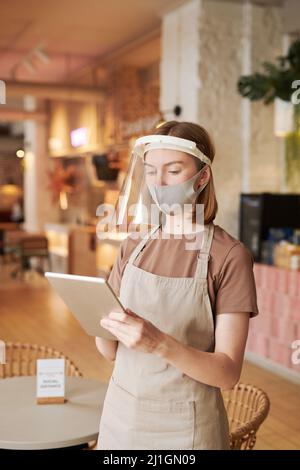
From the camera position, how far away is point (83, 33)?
26.7 feet

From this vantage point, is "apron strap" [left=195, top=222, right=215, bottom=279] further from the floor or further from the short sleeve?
the floor

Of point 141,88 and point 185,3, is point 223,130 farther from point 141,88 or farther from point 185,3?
point 141,88

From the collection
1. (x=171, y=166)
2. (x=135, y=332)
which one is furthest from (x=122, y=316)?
(x=171, y=166)

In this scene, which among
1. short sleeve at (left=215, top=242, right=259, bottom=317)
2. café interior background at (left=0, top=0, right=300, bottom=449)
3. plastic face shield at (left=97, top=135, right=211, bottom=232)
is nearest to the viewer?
short sleeve at (left=215, top=242, right=259, bottom=317)

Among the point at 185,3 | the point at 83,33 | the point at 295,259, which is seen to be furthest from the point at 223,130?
the point at 83,33

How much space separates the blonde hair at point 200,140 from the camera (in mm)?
1560

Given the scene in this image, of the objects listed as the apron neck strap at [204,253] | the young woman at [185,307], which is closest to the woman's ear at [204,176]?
the young woman at [185,307]

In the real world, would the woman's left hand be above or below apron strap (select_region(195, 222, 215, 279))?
below

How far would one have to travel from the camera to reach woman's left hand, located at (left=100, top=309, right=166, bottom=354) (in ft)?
4.41

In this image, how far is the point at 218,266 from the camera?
1.55 m

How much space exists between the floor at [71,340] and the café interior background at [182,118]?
0.01m

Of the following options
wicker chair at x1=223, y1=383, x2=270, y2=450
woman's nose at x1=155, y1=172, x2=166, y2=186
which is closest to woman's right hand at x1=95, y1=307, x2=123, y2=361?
woman's nose at x1=155, y1=172, x2=166, y2=186

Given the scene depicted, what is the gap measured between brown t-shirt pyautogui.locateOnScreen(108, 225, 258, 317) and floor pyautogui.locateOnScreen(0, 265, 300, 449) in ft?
8.09

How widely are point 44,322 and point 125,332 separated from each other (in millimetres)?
6252
